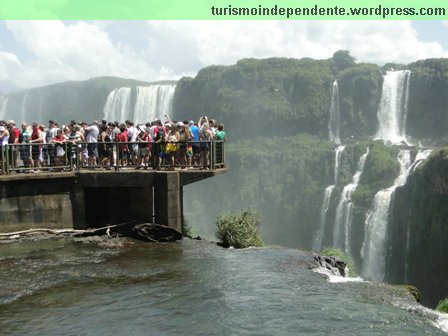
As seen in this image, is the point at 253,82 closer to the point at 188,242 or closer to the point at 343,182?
the point at 343,182

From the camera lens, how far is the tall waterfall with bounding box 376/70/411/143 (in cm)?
8812

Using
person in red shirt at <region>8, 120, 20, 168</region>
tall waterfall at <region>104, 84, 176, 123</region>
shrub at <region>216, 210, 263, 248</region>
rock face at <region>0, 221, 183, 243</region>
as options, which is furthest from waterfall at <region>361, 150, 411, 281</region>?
person in red shirt at <region>8, 120, 20, 168</region>

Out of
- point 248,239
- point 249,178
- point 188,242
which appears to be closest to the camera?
point 188,242

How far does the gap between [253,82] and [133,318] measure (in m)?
102

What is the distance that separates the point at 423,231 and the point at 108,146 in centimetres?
4838

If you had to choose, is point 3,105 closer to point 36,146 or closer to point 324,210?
point 324,210

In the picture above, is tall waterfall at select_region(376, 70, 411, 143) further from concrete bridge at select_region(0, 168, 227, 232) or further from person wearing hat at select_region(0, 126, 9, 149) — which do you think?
person wearing hat at select_region(0, 126, 9, 149)

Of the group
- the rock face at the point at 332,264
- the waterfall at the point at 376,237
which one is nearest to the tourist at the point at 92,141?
the rock face at the point at 332,264

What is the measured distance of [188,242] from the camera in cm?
1792

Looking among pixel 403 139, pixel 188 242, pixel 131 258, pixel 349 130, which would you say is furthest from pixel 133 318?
pixel 349 130

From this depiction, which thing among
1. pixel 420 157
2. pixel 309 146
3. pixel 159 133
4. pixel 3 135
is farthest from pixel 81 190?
pixel 309 146

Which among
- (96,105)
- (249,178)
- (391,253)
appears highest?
(96,105)

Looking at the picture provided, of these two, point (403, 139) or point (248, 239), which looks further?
point (403, 139)

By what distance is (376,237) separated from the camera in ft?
212
